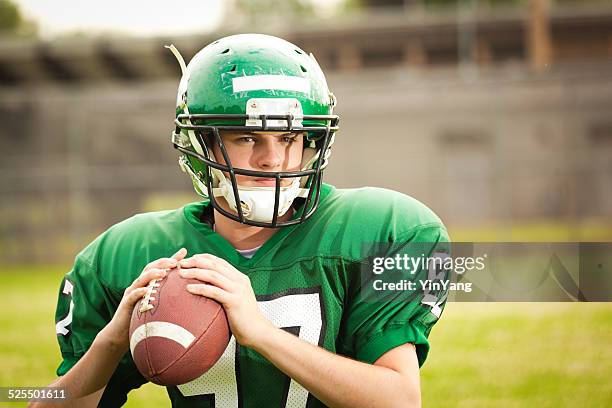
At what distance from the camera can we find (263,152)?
2.43 m

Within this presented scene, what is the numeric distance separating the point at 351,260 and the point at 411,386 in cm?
41

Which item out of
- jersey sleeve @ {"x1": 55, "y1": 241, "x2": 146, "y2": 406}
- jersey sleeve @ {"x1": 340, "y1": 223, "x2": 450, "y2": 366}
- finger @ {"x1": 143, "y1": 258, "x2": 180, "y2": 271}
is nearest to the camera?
finger @ {"x1": 143, "y1": 258, "x2": 180, "y2": 271}

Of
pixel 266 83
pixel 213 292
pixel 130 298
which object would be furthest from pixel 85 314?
pixel 266 83

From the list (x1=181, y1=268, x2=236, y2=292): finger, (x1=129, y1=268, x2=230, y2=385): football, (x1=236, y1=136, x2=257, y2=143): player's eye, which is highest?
(x1=236, y1=136, x2=257, y2=143): player's eye

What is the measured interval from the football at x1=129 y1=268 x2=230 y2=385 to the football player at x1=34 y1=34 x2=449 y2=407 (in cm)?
6

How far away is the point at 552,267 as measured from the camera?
10.0ft

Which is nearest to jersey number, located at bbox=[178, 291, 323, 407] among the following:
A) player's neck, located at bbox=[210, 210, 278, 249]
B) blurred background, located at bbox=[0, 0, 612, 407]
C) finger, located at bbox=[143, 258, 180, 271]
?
player's neck, located at bbox=[210, 210, 278, 249]

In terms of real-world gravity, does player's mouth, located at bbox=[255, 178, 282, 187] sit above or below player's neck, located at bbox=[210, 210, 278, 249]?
above

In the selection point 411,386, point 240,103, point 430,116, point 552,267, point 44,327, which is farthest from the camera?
point 430,116

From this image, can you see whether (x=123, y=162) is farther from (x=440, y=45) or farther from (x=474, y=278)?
(x=474, y=278)

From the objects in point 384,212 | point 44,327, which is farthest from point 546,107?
point 384,212

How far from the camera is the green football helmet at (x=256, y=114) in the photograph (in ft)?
7.84

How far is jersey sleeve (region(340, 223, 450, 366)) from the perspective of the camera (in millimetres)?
2344

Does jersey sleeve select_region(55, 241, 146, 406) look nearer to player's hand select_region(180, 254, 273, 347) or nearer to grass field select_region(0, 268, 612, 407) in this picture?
player's hand select_region(180, 254, 273, 347)
